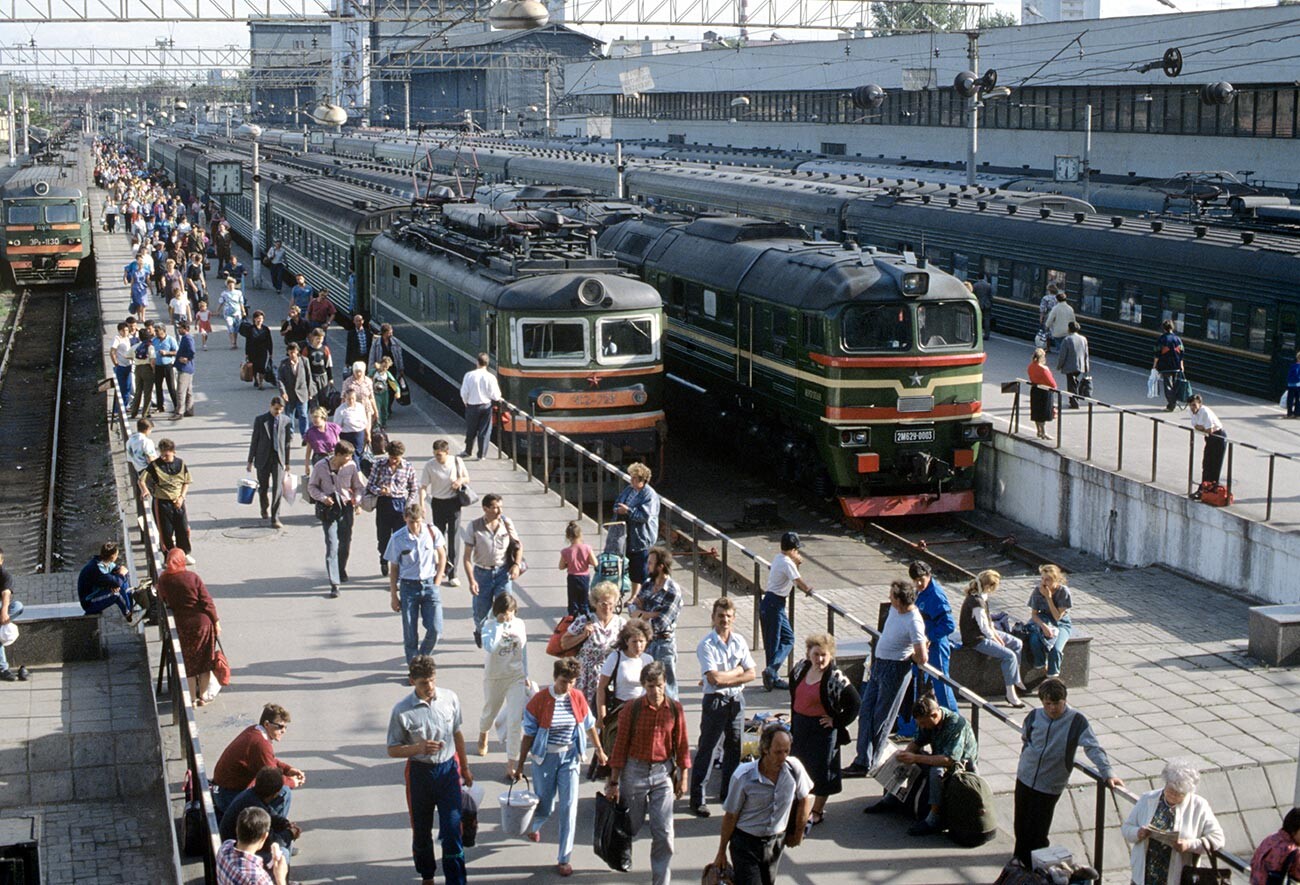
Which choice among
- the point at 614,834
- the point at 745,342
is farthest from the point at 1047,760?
the point at 745,342

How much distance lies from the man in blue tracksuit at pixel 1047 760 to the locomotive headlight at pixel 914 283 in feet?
41.5

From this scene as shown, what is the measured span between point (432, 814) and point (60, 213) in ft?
136

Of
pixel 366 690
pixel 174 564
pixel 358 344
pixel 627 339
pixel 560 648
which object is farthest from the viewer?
pixel 358 344

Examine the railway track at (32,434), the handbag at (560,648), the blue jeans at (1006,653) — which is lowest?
the railway track at (32,434)

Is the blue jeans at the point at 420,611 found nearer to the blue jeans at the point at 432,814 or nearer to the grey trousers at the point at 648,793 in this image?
the blue jeans at the point at 432,814

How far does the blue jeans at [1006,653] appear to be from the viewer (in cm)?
1370

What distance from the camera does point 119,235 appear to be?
60188mm

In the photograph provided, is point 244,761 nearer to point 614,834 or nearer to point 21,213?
point 614,834

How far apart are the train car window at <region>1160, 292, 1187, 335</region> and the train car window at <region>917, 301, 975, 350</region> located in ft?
21.5

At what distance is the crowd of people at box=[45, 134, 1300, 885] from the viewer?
30.6 feet

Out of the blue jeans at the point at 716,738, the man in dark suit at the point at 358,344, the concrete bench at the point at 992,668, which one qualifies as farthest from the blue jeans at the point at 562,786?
the man in dark suit at the point at 358,344

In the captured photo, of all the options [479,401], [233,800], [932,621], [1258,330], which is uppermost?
[1258,330]

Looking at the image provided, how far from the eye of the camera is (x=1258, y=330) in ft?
85.0

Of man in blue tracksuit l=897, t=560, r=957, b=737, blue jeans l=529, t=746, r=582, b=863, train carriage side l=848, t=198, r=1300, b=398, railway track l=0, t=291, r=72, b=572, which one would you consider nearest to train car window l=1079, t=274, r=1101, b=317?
train carriage side l=848, t=198, r=1300, b=398
